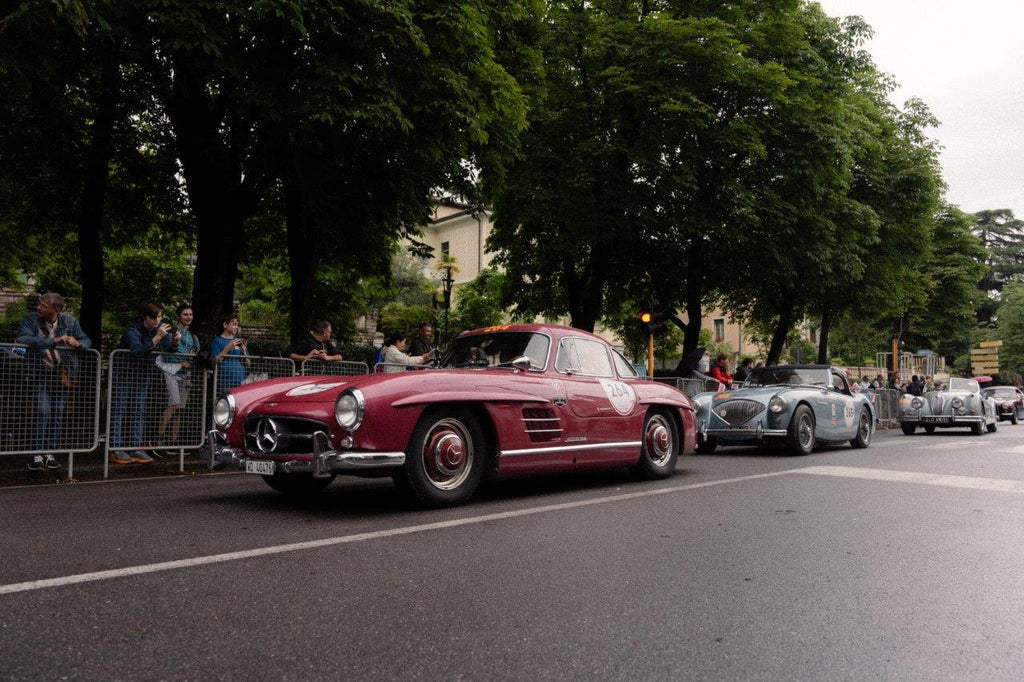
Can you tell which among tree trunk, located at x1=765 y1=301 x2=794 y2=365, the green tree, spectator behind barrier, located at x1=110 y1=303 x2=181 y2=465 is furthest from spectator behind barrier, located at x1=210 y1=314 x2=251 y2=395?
the green tree

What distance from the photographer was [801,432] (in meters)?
12.4

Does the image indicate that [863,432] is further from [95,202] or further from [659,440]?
[95,202]

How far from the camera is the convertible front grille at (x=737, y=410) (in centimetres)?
→ 1252

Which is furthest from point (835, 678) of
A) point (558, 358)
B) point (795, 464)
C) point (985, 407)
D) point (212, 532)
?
point (985, 407)

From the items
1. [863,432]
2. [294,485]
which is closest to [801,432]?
[863,432]

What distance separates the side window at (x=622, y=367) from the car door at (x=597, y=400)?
12cm

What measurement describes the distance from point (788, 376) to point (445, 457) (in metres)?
9.03

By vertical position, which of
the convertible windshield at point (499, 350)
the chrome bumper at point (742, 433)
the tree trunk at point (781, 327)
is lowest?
the chrome bumper at point (742, 433)

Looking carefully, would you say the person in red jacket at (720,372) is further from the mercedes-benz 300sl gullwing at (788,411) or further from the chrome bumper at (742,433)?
the chrome bumper at (742,433)

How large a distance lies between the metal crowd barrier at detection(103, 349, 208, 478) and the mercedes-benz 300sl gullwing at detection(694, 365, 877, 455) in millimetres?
7747

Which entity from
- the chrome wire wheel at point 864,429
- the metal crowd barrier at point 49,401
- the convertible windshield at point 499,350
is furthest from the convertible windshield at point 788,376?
the metal crowd barrier at point 49,401

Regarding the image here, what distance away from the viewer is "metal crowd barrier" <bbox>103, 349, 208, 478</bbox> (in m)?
8.65

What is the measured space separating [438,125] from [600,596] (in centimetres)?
917

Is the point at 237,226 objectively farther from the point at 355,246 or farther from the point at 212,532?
the point at 212,532
